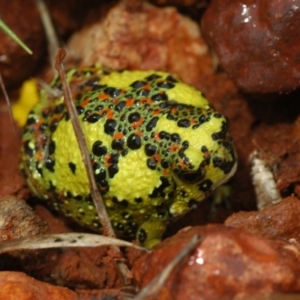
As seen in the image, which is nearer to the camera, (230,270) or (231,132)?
(230,270)

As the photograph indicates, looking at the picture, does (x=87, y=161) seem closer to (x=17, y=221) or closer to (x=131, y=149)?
(x=131, y=149)

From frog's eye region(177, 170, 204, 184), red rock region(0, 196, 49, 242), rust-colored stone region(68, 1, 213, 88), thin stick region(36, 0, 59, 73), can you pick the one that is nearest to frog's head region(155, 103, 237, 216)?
frog's eye region(177, 170, 204, 184)

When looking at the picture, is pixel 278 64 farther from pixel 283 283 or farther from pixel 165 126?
pixel 283 283

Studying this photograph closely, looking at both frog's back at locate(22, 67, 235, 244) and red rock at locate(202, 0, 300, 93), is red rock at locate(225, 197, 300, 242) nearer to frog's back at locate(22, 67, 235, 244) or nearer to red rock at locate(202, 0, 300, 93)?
frog's back at locate(22, 67, 235, 244)

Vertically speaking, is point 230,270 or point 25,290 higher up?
point 230,270

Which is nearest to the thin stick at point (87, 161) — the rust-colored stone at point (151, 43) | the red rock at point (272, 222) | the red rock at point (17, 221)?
the red rock at point (17, 221)

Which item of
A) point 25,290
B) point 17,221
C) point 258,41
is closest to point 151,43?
point 258,41
